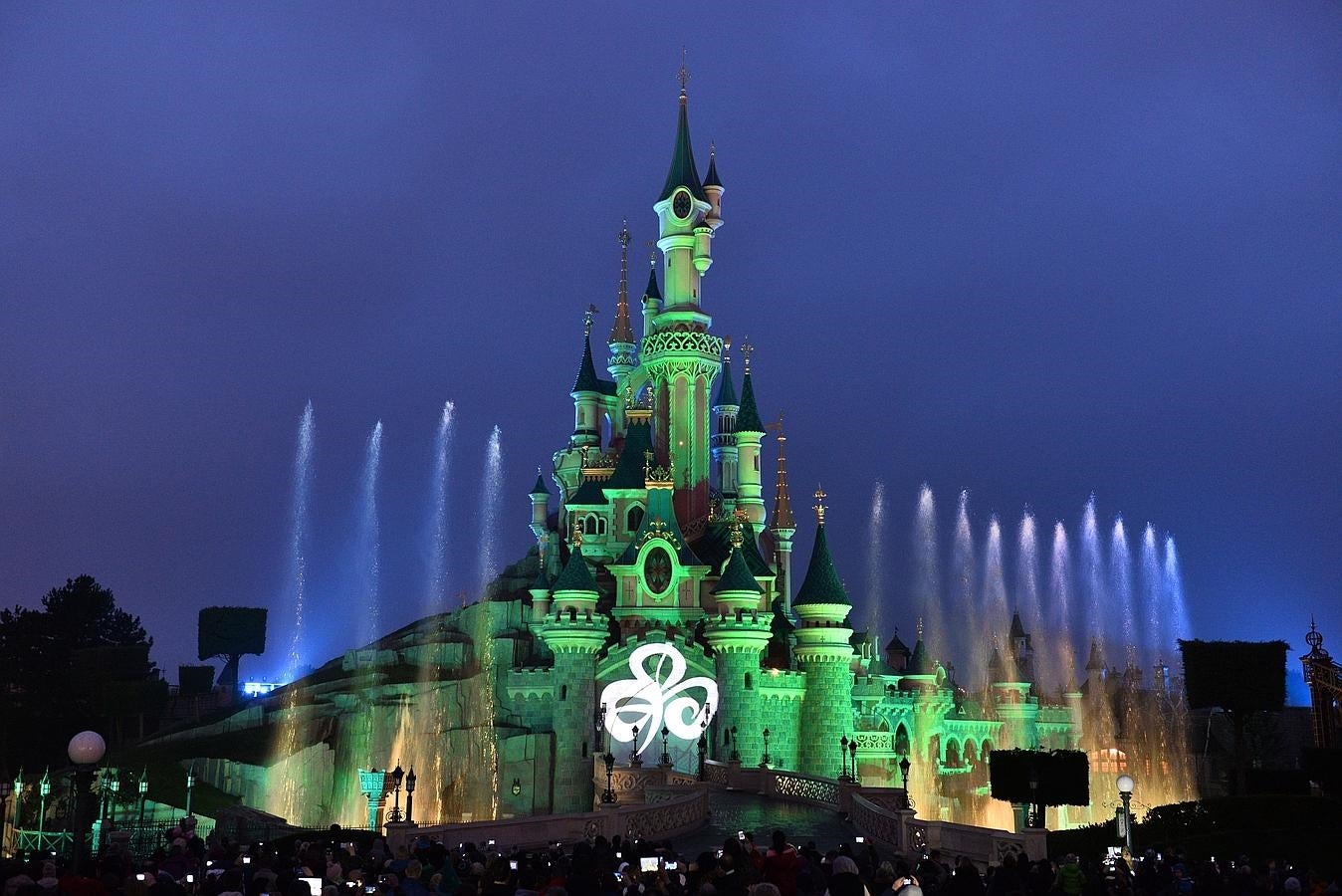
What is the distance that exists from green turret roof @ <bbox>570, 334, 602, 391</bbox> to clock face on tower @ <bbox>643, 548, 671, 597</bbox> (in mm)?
18735

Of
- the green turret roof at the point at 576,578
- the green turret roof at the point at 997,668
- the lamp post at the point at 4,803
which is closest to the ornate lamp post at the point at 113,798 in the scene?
the lamp post at the point at 4,803

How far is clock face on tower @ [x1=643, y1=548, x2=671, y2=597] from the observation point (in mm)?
59375

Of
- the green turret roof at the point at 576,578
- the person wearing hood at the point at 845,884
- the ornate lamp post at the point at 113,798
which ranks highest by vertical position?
the green turret roof at the point at 576,578

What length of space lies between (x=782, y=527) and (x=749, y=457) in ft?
14.5

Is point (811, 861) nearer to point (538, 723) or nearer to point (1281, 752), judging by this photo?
point (538, 723)

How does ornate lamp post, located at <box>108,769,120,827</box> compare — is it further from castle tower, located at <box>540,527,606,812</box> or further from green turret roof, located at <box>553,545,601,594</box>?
green turret roof, located at <box>553,545,601,594</box>

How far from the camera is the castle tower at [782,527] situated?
74000 millimetres

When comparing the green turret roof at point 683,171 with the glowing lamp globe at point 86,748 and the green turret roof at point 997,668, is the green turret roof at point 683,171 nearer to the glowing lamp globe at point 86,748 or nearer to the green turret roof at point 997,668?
→ the green turret roof at point 997,668

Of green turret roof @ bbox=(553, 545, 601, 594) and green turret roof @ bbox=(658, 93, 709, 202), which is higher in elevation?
green turret roof @ bbox=(658, 93, 709, 202)

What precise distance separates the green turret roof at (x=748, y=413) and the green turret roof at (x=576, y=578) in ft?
54.4

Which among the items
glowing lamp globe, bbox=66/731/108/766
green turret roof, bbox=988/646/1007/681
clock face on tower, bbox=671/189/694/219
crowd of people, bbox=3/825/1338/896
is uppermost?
clock face on tower, bbox=671/189/694/219

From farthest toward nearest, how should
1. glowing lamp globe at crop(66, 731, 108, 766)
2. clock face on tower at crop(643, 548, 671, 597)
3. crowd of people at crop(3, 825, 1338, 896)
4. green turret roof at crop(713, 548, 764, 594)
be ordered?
clock face on tower at crop(643, 548, 671, 597), green turret roof at crop(713, 548, 764, 594), glowing lamp globe at crop(66, 731, 108, 766), crowd of people at crop(3, 825, 1338, 896)

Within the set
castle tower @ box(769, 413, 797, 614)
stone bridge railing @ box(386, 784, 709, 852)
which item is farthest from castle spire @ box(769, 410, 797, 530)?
stone bridge railing @ box(386, 784, 709, 852)

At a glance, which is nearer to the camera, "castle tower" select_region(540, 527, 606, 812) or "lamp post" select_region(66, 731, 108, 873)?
"lamp post" select_region(66, 731, 108, 873)
